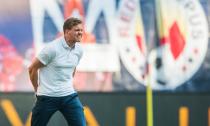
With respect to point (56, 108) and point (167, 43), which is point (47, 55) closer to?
point (56, 108)

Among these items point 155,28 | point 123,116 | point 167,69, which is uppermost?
point 155,28

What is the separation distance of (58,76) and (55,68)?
0.09m

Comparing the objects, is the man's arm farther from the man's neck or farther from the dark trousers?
the man's neck

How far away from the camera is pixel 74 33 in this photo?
6227mm

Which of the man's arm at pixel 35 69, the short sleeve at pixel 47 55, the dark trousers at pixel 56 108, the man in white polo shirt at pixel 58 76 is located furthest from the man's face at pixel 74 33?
the dark trousers at pixel 56 108

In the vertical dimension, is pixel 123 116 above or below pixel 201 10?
below

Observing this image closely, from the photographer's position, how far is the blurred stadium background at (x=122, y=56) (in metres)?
8.73

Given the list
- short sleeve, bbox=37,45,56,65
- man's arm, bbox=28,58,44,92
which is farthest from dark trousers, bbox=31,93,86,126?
short sleeve, bbox=37,45,56,65

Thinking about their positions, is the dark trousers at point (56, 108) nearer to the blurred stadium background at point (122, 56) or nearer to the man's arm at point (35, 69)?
the man's arm at point (35, 69)

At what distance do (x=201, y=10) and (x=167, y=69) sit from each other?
3.15 feet

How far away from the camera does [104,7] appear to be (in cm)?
875

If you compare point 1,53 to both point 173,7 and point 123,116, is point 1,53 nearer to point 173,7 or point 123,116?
point 123,116

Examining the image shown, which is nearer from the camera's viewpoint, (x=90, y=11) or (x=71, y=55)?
(x=71, y=55)

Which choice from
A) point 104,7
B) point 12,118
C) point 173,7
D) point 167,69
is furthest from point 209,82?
A: point 12,118
